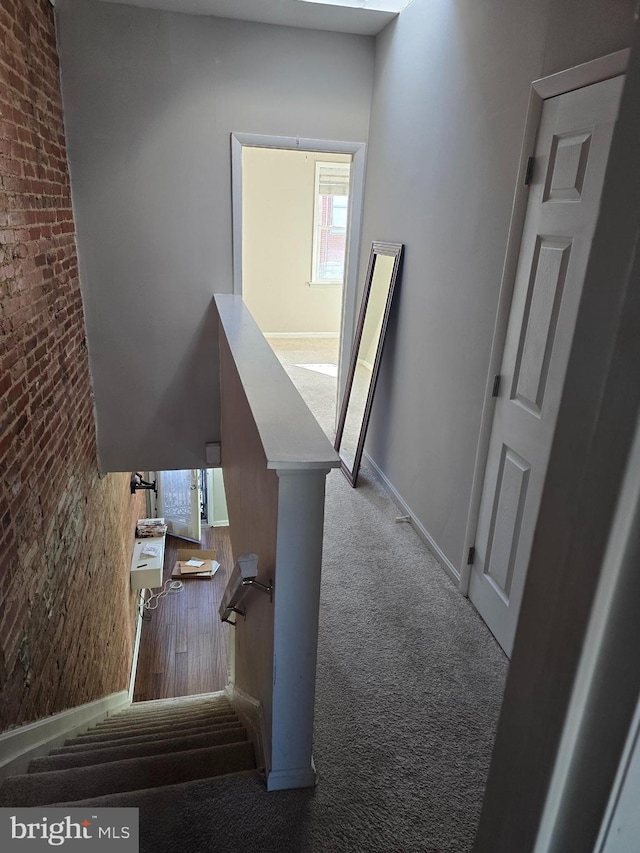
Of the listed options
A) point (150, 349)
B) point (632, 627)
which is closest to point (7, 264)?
point (150, 349)

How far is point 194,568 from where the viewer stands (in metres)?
7.36

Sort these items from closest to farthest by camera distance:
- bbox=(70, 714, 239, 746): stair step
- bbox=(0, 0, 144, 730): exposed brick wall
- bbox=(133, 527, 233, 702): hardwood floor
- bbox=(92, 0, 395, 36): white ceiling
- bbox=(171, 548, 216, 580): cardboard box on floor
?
1. bbox=(0, 0, 144, 730): exposed brick wall
2. bbox=(70, 714, 239, 746): stair step
3. bbox=(92, 0, 395, 36): white ceiling
4. bbox=(133, 527, 233, 702): hardwood floor
5. bbox=(171, 548, 216, 580): cardboard box on floor

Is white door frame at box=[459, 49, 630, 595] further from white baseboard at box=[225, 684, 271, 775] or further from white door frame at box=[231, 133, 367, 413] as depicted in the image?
white door frame at box=[231, 133, 367, 413]

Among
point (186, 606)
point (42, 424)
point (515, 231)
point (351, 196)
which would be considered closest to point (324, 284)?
point (351, 196)

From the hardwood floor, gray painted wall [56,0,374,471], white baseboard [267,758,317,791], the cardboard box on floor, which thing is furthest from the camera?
the cardboard box on floor

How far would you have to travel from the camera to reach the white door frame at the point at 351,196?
159 inches

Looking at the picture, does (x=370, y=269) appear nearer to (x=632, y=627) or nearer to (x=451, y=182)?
(x=451, y=182)

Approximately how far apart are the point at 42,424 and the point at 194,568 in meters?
4.95

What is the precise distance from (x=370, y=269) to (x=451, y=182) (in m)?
1.28

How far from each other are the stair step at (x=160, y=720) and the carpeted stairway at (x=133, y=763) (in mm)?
134

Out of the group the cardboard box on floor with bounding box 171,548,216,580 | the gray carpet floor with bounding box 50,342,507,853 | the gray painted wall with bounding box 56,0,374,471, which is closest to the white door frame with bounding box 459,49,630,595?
the gray carpet floor with bounding box 50,342,507,853

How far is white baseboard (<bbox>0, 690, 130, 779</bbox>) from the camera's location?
6.28ft

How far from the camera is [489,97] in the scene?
2404 mm

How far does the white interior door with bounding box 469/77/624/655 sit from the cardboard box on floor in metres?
5.38
